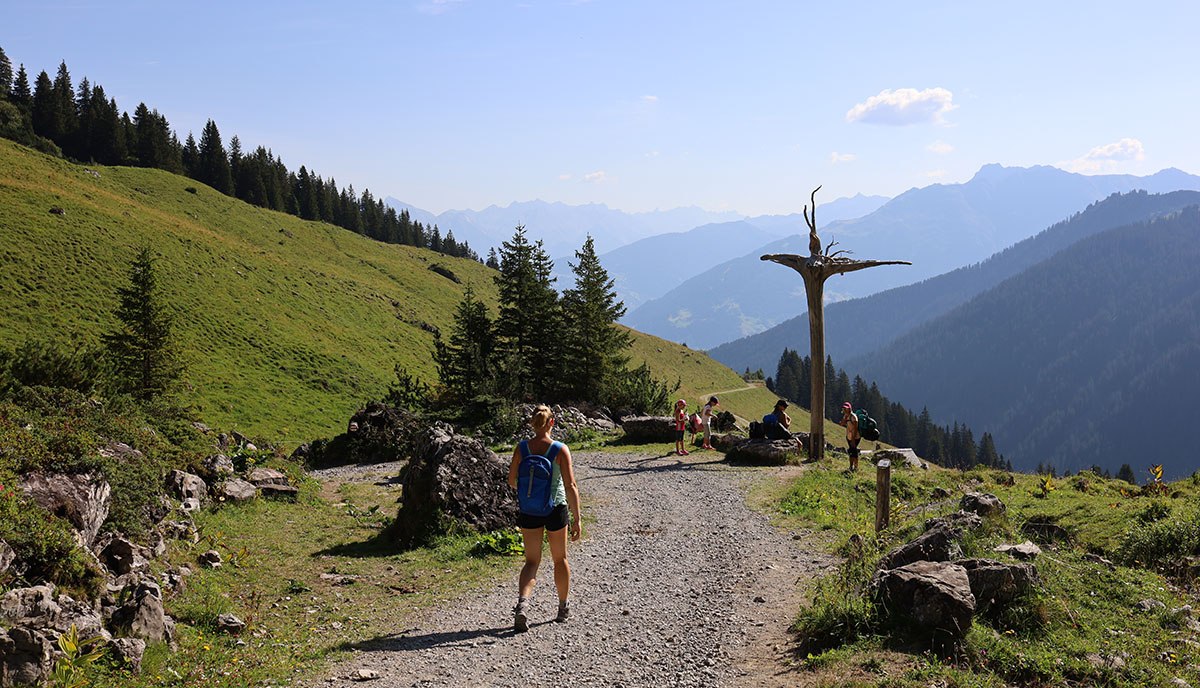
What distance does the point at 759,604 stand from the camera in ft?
31.3

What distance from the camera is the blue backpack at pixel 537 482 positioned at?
862 cm

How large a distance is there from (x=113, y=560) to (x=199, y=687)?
10.1 feet

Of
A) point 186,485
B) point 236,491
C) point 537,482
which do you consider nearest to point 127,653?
point 537,482

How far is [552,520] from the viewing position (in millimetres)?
8742

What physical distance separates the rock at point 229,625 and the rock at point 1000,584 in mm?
8986

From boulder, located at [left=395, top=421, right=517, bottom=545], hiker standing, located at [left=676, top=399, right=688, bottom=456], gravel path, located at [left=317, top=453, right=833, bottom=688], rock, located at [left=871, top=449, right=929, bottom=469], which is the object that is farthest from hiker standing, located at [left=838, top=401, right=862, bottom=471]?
boulder, located at [left=395, top=421, right=517, bottom=545]

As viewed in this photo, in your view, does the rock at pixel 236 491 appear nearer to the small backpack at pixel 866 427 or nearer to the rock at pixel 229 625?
the rock at pixel 229 625

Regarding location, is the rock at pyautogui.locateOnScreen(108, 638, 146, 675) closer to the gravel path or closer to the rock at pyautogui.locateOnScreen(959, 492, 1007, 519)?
the gravel path

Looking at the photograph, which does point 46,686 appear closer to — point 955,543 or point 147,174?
point 955,543

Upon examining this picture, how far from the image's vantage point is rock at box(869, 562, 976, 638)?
6957 mm

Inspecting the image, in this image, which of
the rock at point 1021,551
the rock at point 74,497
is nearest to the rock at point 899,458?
the rock at point 1021,551

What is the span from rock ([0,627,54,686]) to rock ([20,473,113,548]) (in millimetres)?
2389

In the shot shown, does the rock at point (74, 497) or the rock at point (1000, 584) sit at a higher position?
the rock at point (74, 497)

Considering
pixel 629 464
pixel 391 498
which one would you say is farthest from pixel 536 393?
pixel 391 498
